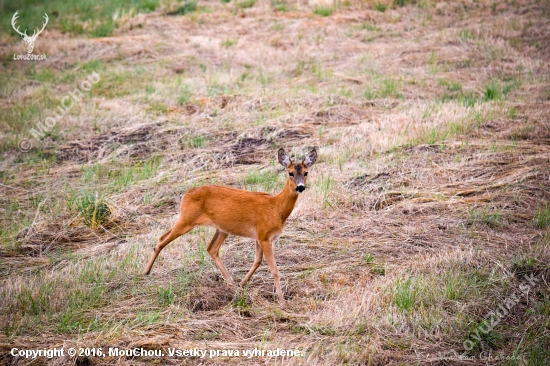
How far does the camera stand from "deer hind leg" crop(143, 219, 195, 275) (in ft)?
21.3

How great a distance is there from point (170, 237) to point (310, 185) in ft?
9.30

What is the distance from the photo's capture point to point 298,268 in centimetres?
677

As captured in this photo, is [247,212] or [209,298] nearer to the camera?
[209,298]

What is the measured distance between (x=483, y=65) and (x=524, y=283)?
911 cm

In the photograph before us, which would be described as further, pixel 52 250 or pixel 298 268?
pixel 52 250

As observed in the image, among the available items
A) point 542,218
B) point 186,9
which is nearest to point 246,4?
point 186,9

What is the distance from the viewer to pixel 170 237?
651cm

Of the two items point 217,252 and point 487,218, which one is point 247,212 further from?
point 487,218

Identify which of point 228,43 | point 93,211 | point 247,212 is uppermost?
point 228,43

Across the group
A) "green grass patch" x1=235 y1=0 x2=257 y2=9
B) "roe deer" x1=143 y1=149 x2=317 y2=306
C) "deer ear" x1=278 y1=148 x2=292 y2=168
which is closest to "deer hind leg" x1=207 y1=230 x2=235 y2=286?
"roe deer" x1=143 y1=149 x2=317 y2=306

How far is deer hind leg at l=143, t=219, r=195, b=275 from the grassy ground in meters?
0.13

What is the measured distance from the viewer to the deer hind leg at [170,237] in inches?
256

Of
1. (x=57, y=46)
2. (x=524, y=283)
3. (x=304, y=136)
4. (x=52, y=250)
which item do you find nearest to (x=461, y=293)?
(x=524, y=283)

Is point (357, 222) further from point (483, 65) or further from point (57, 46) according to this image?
point (57, 46)
